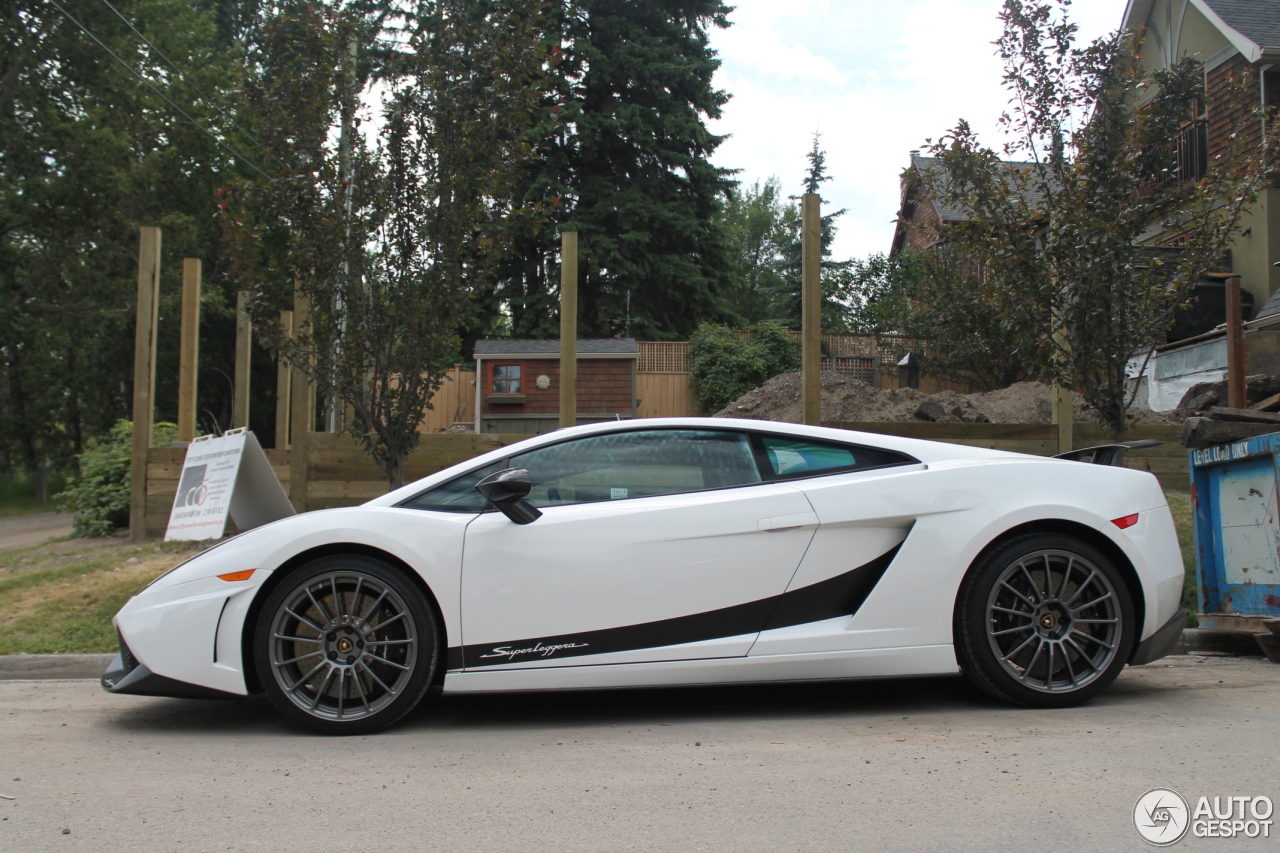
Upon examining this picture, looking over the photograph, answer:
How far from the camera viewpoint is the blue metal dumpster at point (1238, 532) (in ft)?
16.3

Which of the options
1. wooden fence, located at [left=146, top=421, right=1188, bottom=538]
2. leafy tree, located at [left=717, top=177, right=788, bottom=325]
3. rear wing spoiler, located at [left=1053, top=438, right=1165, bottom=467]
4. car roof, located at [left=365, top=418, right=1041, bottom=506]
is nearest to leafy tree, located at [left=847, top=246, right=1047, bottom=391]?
wooden fence, located at [left=146, top=421, right=1188, bottom=538]

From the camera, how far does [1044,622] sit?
13.1 ft

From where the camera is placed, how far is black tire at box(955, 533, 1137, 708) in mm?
3953

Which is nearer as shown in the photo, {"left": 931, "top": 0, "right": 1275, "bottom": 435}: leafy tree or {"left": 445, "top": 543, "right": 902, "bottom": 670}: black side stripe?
{"left": 445, "top": 543, "right": 902, "bottom": 670}: black side stripe

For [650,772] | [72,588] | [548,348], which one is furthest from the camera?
[548,348]

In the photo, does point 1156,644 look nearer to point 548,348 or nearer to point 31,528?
point 31,528

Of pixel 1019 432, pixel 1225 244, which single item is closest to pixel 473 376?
pixel 1019 432

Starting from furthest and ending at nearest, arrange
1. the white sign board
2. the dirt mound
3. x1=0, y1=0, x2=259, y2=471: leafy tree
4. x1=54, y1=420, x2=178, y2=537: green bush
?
x1=0, y1=0, x2=259, y2=471: leafy tree
the dirt mound
x1=54, y1=420, x2=178, y2=537: green bush
the white sign board

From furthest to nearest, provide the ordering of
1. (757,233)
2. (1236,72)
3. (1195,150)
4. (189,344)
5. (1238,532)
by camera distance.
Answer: (757,233) → (1195,150) → (1236,72) → (189,344) → (1238,532)

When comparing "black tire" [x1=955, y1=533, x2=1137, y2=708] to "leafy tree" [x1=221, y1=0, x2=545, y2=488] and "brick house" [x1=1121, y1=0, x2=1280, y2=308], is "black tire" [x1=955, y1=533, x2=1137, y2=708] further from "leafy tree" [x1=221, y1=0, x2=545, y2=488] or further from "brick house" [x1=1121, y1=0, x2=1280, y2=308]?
"brick house" [x1=1121, y1=0, x2=1280, y2=308]

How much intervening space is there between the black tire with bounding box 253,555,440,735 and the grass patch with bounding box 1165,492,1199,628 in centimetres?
389

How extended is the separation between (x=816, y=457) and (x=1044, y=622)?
1.20m

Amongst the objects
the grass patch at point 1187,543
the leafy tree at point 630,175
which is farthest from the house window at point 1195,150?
the leafy tree at point 630,175

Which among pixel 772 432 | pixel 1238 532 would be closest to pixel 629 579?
pixel 772 432
